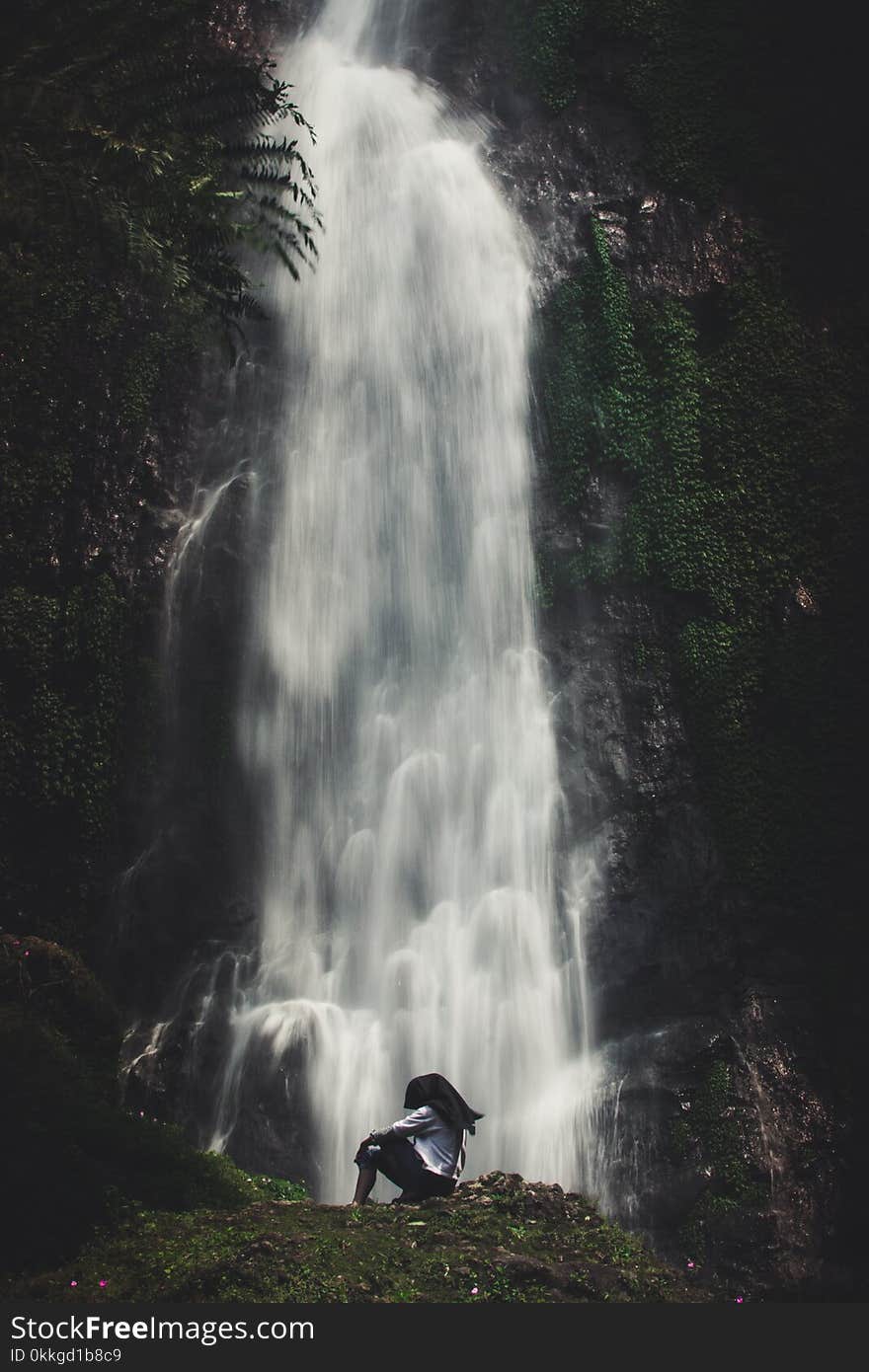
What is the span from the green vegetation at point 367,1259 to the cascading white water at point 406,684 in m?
4.07

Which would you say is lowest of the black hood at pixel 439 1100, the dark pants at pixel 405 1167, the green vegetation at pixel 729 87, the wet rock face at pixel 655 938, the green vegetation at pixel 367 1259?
the green vegetation at pixel 367 1259

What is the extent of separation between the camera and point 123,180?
488cm

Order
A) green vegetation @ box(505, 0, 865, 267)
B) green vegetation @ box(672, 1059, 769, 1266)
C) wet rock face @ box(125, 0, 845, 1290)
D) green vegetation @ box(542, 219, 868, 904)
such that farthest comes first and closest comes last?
1. green vegetation @ box(505, 0, 865, 267)
2. green vegetation @ box(542, 219, 868, 904)
3. wet rock face @ box(125, 0, 845, 1290)
4. green vegetation @ box(672, 1059, 769, 1266)

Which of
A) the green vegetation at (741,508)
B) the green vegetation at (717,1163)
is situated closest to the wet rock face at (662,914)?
the green vegetation at (717,1163)

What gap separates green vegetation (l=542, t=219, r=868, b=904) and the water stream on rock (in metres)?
1.11

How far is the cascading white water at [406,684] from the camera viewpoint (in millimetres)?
11727

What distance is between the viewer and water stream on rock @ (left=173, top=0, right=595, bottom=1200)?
11695 millimetres

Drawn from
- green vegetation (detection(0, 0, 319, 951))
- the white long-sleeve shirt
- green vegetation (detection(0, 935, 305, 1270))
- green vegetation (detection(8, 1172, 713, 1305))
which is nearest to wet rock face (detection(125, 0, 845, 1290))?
green vegetation (detection(0, 0, 319, 951))

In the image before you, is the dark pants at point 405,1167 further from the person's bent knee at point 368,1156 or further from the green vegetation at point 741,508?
the green vegetation at point 741,508

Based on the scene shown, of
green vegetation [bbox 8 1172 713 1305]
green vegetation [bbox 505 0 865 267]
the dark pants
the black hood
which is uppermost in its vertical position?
green vegetation [bbox 505 0 865 267]

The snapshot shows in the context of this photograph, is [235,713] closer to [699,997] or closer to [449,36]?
A: [699,997]

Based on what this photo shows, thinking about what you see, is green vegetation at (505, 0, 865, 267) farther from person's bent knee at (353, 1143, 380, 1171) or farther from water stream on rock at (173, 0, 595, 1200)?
person's bent knee at (353, 1143, 380, 1171)

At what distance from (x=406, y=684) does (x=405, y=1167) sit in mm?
6674

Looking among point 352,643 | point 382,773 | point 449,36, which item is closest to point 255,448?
point 352,643
